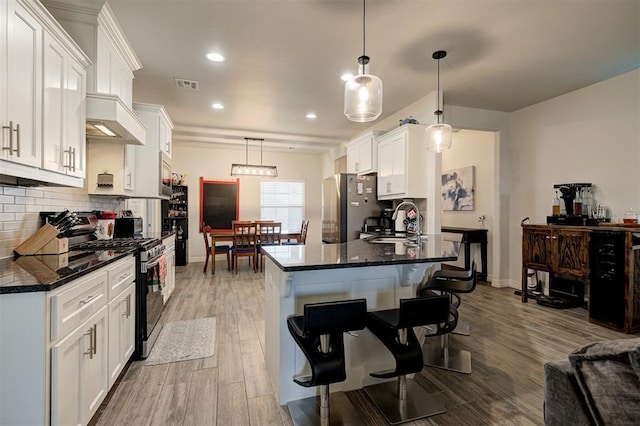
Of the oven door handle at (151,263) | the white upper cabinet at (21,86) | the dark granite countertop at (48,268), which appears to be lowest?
the oven door handle at (151,263)

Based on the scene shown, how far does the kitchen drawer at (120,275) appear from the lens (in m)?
1.82

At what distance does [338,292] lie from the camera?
196cm

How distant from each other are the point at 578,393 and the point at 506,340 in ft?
7.34

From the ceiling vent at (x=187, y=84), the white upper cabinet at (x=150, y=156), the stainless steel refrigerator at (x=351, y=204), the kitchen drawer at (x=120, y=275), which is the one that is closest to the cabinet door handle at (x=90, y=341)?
the kitchen drawer at (x=120, y=275)

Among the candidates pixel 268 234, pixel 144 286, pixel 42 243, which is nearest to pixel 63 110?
pixel 42 243

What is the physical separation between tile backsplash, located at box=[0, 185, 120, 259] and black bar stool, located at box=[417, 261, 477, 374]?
283cm

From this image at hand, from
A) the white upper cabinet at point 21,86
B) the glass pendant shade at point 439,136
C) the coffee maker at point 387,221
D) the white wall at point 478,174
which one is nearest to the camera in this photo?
the white upper cabinet at point 21,86

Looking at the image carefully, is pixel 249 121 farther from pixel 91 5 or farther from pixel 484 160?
pixel 484 160

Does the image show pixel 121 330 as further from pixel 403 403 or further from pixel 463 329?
pixel 463 329

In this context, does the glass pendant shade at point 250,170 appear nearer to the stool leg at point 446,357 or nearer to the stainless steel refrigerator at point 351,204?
the stainless steel refrigerator at point 351,204

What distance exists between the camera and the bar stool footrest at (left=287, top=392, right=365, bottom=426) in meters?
1.65

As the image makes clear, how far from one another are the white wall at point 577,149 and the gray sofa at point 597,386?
368cm

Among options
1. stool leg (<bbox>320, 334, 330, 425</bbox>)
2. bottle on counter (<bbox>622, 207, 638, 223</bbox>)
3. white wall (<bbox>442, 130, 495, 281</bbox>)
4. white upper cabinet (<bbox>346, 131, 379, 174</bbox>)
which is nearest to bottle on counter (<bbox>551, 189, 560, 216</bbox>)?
bottle on counter (<bbox>622, 207, 638, 223</bbox>)

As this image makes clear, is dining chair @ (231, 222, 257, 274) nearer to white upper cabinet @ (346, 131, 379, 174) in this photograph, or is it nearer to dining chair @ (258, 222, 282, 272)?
dining chair @ (258, 222, 282, 272)
